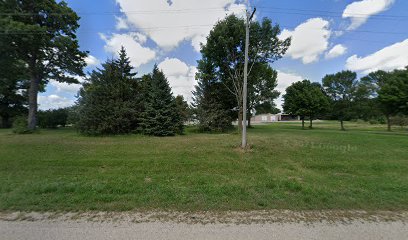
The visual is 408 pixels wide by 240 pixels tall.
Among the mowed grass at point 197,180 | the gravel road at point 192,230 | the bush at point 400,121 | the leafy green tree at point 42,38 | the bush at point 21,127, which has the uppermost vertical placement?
the leafy green tree at point 42,38

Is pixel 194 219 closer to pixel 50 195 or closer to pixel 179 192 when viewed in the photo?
pixel 179 192

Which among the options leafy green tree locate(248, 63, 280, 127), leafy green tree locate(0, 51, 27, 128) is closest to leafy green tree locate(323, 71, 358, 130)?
leafy green tree locate(248, 63, 280, 127)

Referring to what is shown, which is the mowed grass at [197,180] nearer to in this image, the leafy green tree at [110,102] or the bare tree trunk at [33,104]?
the leafy green tree at [110,102]

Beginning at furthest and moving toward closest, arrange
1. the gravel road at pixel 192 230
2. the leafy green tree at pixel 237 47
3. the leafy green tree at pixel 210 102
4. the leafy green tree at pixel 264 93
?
the leafy green tree at pixel 264 93 → the leafy green tree at pixel 210 102 → the leafy green tree at pixel 237 47 → the gravel road at pixel 192 230

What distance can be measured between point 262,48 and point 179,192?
A: 55.7 feet

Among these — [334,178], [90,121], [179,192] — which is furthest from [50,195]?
[90,121]

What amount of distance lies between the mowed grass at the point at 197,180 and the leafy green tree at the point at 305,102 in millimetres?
25596

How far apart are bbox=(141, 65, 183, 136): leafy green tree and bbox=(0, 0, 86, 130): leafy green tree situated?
8.57 metres

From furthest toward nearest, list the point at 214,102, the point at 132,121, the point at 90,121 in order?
the point at 214,102 < the point at 132,121 < the point at 90,121

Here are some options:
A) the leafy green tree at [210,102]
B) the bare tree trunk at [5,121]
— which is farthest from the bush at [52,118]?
the leafy green tree at [210,102]

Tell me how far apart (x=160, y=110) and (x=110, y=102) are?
4.20 metres

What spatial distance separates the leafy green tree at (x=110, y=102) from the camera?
50.6 ft

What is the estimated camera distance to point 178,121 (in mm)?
17766

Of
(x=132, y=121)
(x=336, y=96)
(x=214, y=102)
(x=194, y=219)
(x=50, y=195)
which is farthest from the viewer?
(x=336, y=96)
